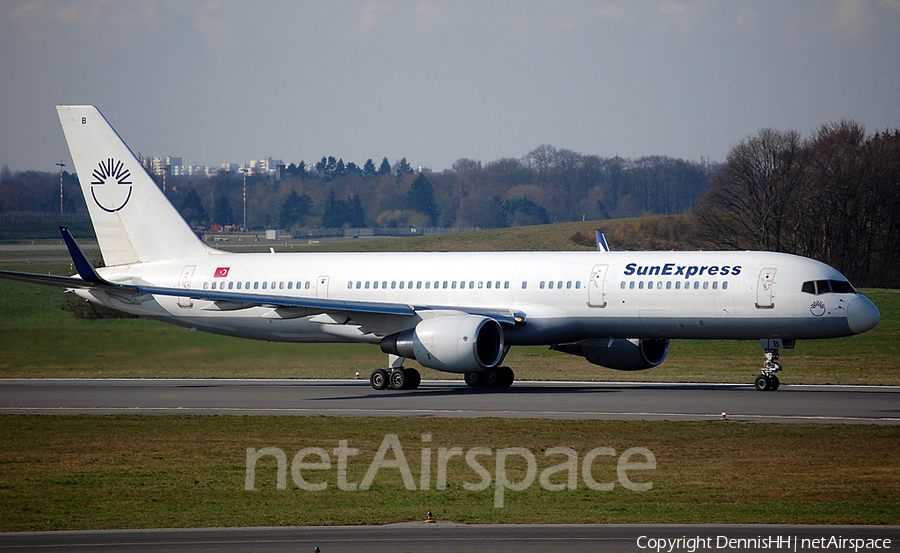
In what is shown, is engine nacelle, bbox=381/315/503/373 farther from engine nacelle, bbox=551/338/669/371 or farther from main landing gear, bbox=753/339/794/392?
main landing gear, bbox=753/339/794/392

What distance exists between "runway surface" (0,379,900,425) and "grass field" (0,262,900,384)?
95 centimetres

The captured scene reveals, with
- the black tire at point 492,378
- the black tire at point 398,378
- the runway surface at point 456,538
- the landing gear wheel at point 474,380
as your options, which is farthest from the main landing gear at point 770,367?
the runway surface at point 456,538

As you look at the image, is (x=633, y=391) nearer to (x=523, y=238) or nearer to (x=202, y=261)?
(x=202, y=261)

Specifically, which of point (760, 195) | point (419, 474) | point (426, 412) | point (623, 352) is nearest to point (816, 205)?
point (760, 195)

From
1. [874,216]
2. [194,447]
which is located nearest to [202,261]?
[194,447]

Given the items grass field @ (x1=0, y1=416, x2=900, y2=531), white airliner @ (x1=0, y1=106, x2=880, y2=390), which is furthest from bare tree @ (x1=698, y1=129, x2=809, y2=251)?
grass field @ (x1=0, y1=416, x2=900, y2=531)

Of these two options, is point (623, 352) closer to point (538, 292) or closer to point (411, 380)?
point (538, 292)

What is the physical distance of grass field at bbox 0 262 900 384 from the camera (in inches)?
1464

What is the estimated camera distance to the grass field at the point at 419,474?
1633 centimetres

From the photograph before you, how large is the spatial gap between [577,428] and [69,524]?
12.4 metres

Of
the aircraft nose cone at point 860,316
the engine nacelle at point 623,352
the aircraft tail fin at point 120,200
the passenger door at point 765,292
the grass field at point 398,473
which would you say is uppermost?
the aircraft tail fin at point 120,200

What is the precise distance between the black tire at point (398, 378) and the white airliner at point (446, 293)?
3 cm

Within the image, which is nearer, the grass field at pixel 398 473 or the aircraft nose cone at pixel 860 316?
the grass field at pixel 398 473

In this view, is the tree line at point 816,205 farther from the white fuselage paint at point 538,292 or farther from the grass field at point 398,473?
the grass field at point 398,473
